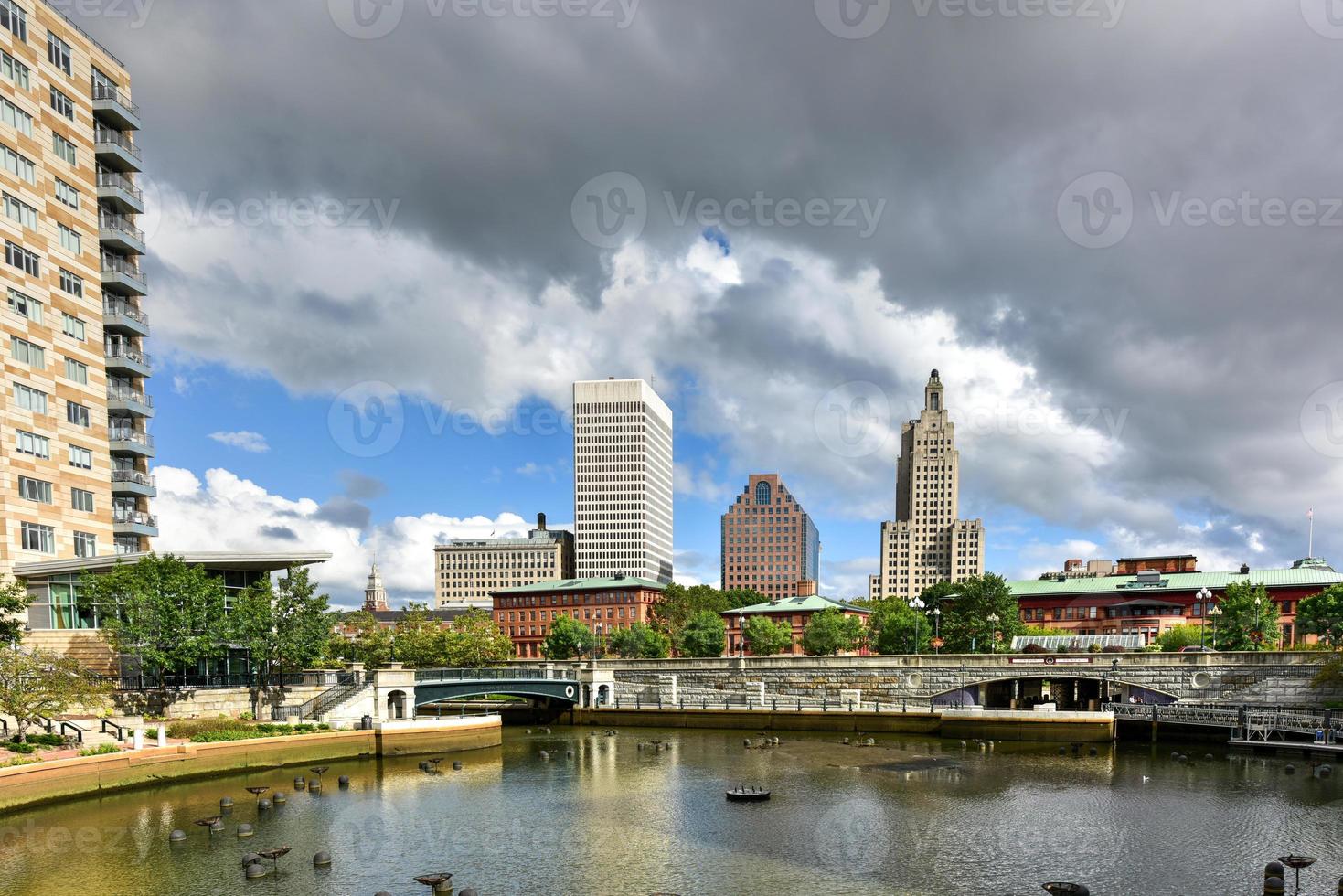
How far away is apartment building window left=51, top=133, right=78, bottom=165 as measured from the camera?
7500 cm

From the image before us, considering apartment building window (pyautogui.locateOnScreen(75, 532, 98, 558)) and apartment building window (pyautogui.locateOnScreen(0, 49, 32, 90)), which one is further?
apartment building window (pyautogui.locateOnScreen(75, 532, 98, 558))

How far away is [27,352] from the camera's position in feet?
233

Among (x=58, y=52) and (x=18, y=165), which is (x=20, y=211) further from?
(x=58, y=52)

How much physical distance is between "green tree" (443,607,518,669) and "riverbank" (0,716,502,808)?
36.4 metres

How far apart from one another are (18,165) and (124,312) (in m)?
15.1

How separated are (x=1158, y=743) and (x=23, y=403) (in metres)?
97.2

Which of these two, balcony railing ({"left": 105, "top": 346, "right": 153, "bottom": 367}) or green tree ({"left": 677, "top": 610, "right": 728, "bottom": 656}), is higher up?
A: balcony railing ({"left": 105, "top": 346, "right": 153, "bottom": 367})

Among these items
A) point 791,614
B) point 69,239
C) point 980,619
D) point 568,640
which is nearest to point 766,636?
point 791,614

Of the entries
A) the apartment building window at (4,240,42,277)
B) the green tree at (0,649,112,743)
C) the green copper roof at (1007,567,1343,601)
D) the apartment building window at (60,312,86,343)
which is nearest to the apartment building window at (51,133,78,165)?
the apartment building window at (4,240,42,277)

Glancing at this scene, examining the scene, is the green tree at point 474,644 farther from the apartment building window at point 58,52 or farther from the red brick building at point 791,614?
the apartment building window at point 58,52

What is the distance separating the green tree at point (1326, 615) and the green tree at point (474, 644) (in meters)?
94.0

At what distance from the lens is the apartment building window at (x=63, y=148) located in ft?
246

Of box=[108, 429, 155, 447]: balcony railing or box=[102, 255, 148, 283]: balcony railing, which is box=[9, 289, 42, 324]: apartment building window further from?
box=[108, 429, 155, 447]: balcony railing

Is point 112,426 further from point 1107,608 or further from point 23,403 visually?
point 1107,608
